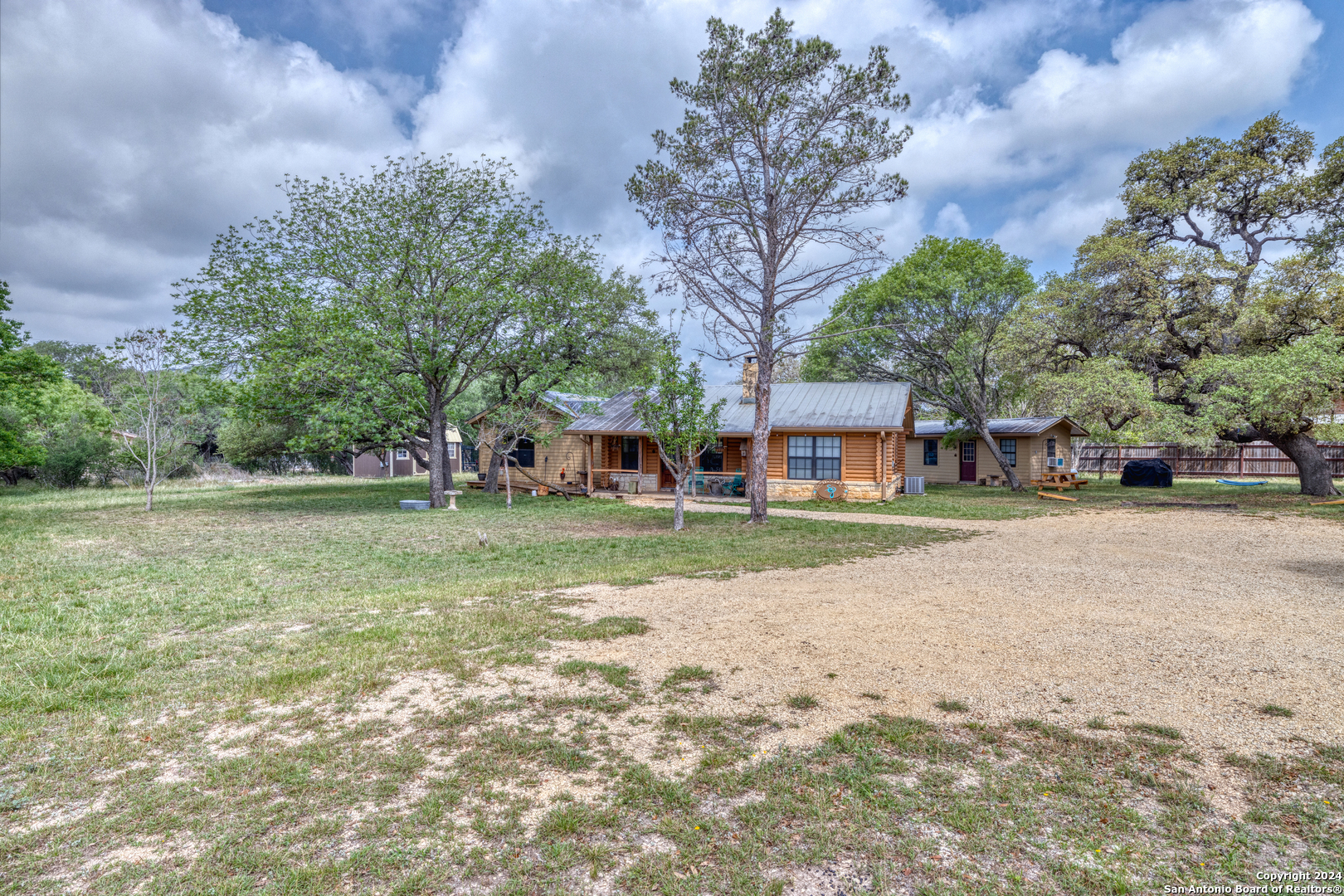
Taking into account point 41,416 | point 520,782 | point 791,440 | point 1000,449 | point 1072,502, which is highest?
point 41,416

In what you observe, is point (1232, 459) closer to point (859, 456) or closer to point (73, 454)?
point (859, 456)

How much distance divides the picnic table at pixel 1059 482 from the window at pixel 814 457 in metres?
8.46

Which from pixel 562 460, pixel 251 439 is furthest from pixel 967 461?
pixel 251 439

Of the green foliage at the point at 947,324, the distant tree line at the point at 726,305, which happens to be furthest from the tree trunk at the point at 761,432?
the green foliage at the point at 947,324

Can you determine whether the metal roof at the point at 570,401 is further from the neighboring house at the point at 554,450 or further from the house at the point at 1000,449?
the house at the point at 1000,449

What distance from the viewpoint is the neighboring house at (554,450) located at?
22734 mm

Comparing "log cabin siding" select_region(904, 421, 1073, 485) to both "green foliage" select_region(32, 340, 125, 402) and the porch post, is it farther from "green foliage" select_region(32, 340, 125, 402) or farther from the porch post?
"green foliage" select_region(32, 340, 125, 402)

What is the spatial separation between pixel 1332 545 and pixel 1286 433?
32.0 ft

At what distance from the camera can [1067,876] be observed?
257 centimetres

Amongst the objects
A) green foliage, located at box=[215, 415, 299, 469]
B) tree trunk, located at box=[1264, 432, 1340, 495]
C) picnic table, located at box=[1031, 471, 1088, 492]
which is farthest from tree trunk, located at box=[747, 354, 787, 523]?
green foliage, located at box=[215, 415, 299, 469]

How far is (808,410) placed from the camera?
2108 centimetres

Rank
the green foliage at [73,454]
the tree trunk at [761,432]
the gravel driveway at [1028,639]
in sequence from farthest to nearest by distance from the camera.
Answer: the green foliage at [73,454]
the tree trunk at [761,432]
the gravel driveway at [1028,639]

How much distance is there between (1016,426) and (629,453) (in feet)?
53.6

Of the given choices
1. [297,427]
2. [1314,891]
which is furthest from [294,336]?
[1314,891]
